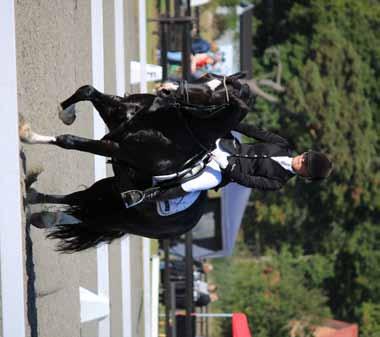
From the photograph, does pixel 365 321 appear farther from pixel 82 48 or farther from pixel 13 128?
pixel 13 128

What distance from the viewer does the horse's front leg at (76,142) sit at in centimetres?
515

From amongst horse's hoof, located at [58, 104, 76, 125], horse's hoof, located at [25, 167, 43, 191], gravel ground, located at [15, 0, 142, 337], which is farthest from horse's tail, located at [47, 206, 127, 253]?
horse's hoof, located at [58, 104, 76, 125]

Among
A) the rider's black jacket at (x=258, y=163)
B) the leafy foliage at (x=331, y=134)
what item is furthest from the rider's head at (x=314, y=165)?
the leafy foliage at (x=331, y=134)

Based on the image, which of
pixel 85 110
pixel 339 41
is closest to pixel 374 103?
pixel 339 41

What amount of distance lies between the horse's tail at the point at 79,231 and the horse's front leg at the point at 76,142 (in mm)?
771

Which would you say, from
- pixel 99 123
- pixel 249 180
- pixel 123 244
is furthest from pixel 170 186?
pixel 123 244

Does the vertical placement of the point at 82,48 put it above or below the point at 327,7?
below

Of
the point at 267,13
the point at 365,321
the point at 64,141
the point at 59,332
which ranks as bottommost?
the point at 365,321

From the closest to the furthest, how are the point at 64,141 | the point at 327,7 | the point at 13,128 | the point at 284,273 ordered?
1. the point at 13,128
2. the point at 64,141
3. the point at 284,273
4. the point at 327,7

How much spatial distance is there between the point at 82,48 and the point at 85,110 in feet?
2.03

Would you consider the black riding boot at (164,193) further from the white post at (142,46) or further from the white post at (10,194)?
the white post at (142,46)

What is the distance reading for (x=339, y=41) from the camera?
2614 cm

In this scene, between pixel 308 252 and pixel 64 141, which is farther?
pixel 308 252

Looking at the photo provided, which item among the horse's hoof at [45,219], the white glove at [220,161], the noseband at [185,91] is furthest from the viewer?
the horse's hoof at [45,219]
